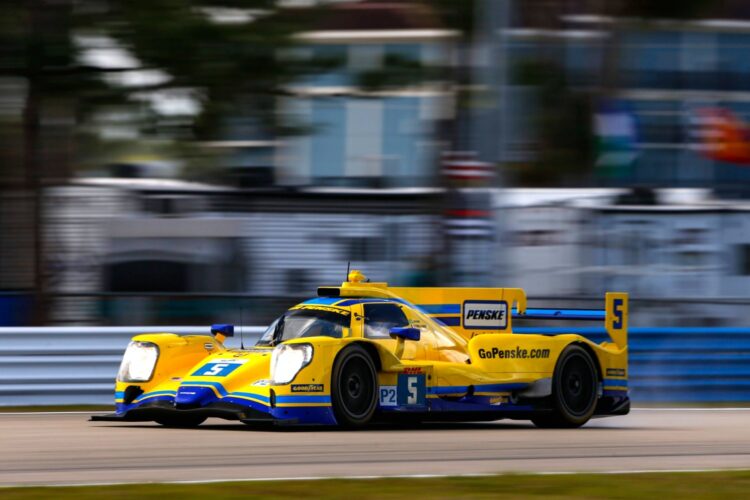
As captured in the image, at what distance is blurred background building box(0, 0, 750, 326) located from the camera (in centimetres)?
1345

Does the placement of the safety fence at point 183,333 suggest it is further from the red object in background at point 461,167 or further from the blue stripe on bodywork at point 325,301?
the red object in background at point 461,167

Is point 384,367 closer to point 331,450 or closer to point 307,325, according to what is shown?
point 307,325

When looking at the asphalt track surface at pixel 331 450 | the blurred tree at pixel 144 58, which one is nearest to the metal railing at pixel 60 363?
the asphalt track surface at pixel 331 450

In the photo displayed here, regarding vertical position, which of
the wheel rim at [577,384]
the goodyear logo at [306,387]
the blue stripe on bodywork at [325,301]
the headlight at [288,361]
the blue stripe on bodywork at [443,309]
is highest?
the blue stripe on bodywork at [325,301]

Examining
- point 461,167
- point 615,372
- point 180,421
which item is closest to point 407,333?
point 180,421

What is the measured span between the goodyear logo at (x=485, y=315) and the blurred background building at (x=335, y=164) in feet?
8.60

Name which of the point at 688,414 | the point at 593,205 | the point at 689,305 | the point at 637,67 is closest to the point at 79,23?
the point at 688,414

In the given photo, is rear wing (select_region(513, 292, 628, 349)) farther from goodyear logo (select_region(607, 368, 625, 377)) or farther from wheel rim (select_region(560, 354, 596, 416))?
wheel rim (select_region(560, 354, 596, 416))

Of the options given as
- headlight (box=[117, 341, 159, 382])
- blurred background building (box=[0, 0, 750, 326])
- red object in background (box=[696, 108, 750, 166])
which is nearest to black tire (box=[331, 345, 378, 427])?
headlight (box=[117, 341, 159, 382])

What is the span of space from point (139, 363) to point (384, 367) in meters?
1.81

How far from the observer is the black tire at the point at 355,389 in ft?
29.7

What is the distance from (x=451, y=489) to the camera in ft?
20.5

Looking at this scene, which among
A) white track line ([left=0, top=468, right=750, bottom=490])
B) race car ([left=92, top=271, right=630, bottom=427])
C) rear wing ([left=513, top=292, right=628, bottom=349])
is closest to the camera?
white track line ([left=0, top=468, right=750, bottom=490])

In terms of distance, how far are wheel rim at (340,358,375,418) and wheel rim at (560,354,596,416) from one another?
1.89 metres
